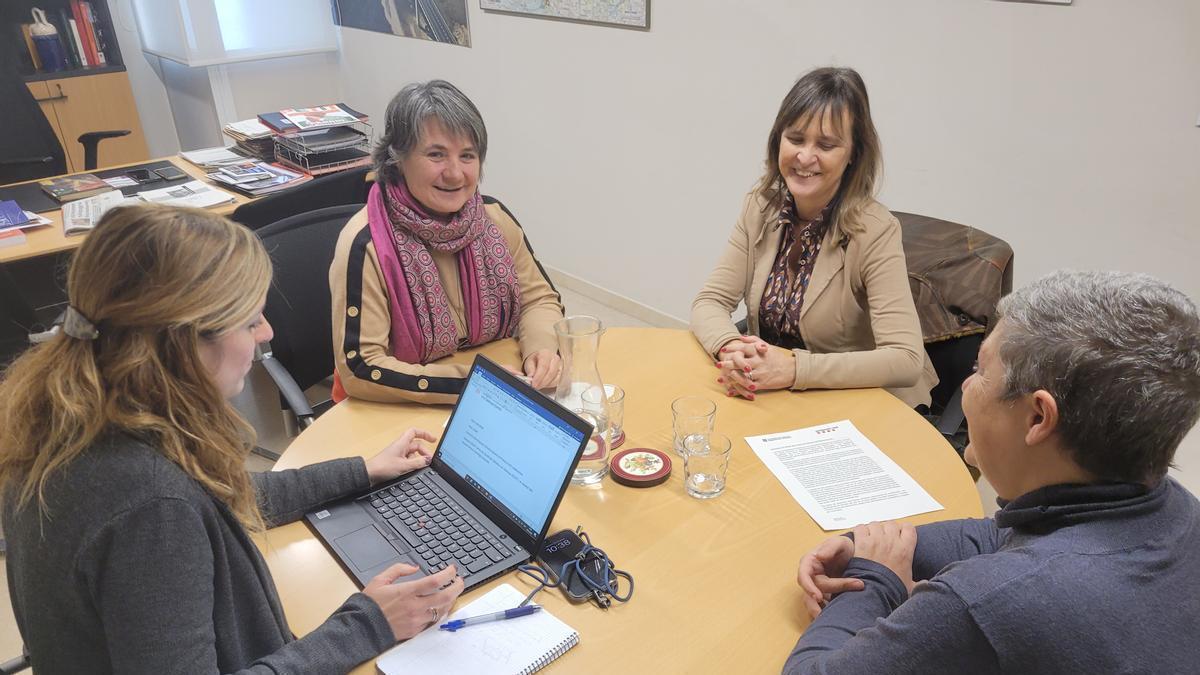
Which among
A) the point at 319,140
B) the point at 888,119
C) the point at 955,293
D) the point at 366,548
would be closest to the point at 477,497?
the point at 366,548

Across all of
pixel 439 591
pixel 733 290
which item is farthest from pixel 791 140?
pixel 439 591

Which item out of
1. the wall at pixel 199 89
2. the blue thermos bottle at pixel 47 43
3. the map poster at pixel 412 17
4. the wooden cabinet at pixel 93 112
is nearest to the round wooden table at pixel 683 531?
the map poster at pixel 412 17

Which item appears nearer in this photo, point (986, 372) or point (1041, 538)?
point (1041, 538)

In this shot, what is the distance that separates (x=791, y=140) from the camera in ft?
6.31

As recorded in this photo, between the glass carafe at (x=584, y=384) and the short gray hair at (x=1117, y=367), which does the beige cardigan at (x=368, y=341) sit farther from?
the short gray hair at (x=1117, y=367)

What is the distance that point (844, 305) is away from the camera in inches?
75.4

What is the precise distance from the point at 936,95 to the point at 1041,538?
1919mm

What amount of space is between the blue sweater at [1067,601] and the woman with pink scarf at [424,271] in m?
0.99

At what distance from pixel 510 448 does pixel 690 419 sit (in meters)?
0.37

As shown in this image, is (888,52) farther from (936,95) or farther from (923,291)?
(923,291)

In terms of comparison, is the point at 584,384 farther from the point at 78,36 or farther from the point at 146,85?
the point at 146,85

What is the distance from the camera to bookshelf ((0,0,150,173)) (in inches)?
177

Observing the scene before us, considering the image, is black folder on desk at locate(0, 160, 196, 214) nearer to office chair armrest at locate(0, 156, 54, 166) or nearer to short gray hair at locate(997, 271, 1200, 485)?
office chair armrest at locate(0, 156, 54, 166)

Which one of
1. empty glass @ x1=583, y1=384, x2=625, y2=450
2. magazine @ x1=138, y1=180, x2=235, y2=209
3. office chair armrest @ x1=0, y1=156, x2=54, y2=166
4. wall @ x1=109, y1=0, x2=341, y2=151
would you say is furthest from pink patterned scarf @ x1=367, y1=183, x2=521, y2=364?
wall @ x1=109, y1=0, x2=341, y2=151
